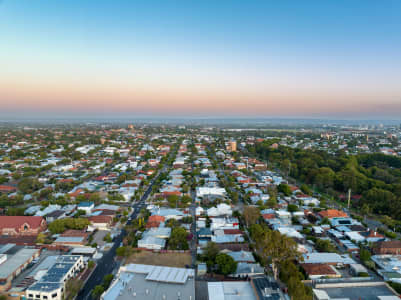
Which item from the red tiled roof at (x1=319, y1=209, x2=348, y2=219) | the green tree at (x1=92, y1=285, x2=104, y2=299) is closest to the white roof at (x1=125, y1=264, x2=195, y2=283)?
the green tree at (x1=92, y1=285, x2=104, y2=299)

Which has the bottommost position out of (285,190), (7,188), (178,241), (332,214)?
(7,188)

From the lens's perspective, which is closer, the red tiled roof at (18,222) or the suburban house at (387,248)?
the suburban house at (387,248)

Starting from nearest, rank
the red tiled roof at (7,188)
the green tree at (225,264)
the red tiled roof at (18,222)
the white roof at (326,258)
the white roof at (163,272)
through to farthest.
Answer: the white roof at (163,272), the green tree at (225,264), the white roof at (326,258), the red tiled roof at (18,222), the red tiled roof at (7,188)

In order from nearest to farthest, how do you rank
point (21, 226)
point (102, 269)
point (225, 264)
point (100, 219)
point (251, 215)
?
point (225, 264)
point (102, 269)
point (21, 226)
point (251, 215)
point (100, 219)

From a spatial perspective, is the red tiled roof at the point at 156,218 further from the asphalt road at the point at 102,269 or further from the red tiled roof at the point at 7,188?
the red tiled roof at the point at 7,188

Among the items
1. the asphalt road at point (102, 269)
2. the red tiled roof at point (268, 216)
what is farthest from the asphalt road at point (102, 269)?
the red tiled roof at point (268, 216)

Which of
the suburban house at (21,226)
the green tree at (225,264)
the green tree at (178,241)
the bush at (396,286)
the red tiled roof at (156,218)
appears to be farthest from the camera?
the red tiled roof at (156,218)

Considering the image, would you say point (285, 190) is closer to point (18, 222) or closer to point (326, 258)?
point (326, 258)

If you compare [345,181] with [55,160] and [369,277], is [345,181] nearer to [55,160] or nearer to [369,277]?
[369,277]

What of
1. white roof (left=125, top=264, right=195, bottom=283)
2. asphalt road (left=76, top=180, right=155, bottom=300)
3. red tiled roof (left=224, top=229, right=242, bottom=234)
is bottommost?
asphalt road (left=76, top=180, right=155, bottom=300)

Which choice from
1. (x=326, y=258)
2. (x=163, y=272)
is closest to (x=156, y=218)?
(x=163, y=272)

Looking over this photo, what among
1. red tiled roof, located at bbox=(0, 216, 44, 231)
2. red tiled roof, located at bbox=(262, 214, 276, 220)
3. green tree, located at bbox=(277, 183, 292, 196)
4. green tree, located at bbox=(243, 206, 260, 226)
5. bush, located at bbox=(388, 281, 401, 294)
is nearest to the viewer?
bush, located at bbox=(388, 281, 401, 294)

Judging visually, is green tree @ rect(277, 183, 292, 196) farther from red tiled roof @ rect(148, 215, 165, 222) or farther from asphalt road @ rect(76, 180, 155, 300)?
asphalt road @ rect(76, 180, 155, 300)

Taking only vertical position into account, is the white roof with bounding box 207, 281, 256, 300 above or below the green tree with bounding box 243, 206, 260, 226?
below
